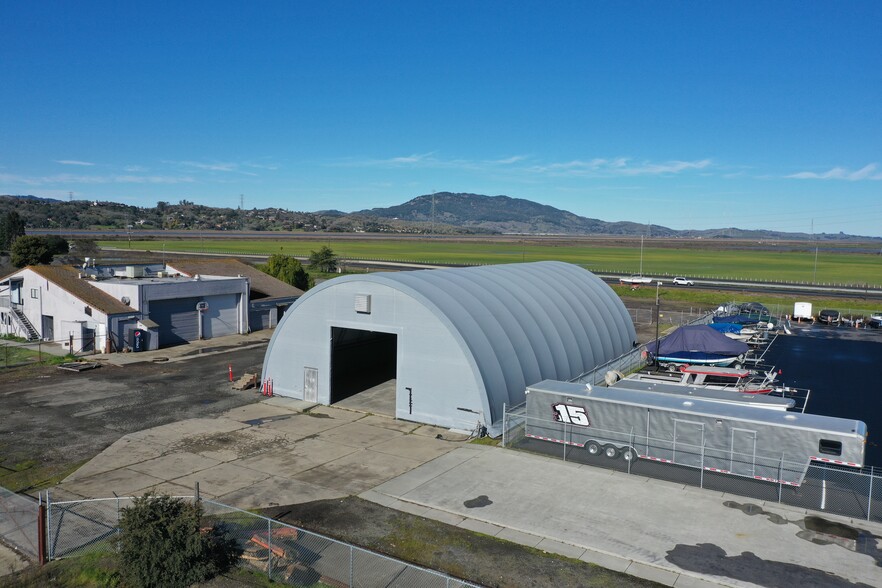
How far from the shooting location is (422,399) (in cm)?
2803

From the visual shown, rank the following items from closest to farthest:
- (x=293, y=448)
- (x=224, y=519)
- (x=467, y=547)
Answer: (x=467, y=547) < (x=224, y=519) < (x=293, y=448)

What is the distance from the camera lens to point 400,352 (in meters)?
28.8

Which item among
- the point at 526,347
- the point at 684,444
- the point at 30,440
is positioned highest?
the point at 526,347

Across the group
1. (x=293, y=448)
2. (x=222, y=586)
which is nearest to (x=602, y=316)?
(x=293, y=448)

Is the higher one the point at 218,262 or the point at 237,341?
the point at 218,262

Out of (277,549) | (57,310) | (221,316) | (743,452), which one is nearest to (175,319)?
(221,316)

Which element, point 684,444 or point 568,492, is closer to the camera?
point 568,492

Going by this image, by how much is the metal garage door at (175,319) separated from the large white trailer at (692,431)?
33351 mm

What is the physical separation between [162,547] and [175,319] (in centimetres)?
3738

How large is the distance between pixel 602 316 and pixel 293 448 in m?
23.1

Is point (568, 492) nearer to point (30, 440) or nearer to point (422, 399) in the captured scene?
point (422, 399)

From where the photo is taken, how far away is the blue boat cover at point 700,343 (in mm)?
40594

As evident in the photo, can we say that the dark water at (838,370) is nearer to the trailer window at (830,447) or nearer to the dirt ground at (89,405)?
the trailer window at (830,447)

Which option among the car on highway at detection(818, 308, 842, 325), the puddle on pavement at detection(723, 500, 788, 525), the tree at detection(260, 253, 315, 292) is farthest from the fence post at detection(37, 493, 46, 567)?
the car on highway at detection(818, 308, 842, 325)
